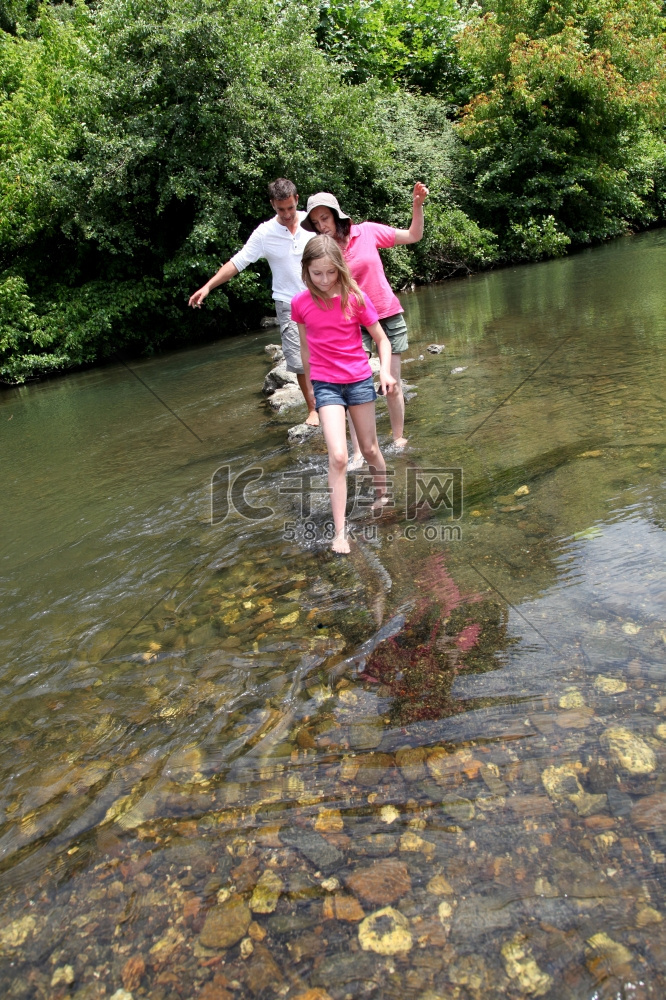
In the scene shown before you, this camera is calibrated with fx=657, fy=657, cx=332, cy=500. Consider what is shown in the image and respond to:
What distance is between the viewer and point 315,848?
2.00 metres

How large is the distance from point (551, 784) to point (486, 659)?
0.69 meters

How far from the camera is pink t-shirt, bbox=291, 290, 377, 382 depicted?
3873 mm

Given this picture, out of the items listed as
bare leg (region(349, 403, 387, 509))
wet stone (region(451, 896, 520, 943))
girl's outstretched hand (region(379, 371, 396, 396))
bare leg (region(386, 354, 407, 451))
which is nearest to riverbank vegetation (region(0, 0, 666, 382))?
bare leg (region(386, 354, 407, 451))

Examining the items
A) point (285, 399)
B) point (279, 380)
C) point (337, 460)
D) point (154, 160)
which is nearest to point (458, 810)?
point (337, 460)

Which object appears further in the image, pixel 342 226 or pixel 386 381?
pixel 342 226

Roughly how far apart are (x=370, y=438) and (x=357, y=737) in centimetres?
224

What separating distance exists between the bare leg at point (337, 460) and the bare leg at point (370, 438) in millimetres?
189

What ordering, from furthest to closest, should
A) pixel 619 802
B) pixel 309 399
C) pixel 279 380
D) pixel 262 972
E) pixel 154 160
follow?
pixel 154 160
pixel 279 380
pixel 309 399
pixel 619 802
pixel 262 972

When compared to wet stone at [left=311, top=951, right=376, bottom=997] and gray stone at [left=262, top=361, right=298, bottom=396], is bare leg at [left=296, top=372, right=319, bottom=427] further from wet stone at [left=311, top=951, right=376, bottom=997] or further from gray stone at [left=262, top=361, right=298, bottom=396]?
wet stone at [left=311, top=951, right=376, bottom=997]

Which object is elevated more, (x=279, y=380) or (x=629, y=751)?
(x=279, y=380)

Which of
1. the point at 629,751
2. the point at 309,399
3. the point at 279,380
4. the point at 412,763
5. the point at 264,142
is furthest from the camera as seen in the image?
the point at 264,142

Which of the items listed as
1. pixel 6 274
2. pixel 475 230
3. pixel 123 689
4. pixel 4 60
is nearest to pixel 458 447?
pixel 123 689

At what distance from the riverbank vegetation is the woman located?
11.8 meters

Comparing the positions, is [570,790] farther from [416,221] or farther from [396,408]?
[416,221]
